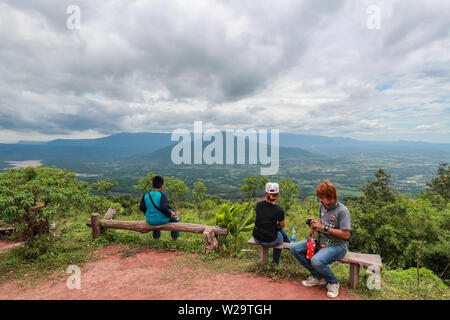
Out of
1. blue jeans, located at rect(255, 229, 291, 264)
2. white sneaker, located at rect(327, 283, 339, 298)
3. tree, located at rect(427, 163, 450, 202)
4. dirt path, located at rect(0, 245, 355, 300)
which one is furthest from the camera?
tree, located at rect(427, 163, 450, 202)

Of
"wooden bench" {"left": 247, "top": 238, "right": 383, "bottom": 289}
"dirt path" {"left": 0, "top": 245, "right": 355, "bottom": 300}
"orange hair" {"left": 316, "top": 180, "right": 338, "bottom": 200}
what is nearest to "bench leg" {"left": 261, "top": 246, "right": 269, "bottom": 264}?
"dirt path" {"left": 0, "top": 245, "right": 355, "bottom": 300}

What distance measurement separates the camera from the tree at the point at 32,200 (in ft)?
13.5

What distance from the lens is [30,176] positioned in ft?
18.6

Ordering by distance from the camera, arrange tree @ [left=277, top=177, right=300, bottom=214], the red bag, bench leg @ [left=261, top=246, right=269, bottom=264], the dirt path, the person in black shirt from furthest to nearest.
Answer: tree @ [left=277, top=177, right=300, bottom=214]
bench leg @ [left=261, top=246, right=269, bottom=264]
the person in black shirt
the red bag
the dirt path

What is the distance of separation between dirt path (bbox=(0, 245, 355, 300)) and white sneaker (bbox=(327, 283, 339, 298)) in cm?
9

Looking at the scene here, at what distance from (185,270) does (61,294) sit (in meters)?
2.04

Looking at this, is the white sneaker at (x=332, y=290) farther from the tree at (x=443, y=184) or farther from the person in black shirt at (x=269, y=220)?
the tree at (x=443, y=184)

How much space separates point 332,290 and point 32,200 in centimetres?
571

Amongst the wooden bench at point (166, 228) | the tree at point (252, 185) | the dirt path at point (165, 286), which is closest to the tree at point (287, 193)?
the tree at point (252, 185)

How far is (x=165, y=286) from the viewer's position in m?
3.64

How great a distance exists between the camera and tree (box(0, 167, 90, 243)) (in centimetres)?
412

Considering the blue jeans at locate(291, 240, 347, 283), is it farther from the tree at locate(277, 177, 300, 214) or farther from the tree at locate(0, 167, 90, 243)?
the tree at locate(277, 177, 300, 214)
